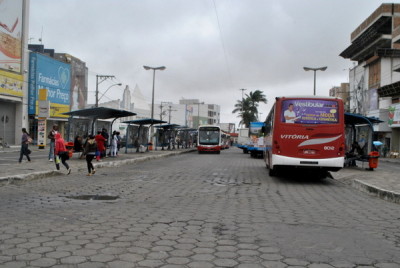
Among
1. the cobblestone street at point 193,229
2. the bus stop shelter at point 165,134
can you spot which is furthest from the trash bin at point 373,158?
the bus stop shelter at point 165,134

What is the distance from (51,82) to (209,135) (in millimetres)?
19795

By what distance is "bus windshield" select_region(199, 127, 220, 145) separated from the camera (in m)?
39.1

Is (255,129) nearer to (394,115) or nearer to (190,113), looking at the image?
(394,115)

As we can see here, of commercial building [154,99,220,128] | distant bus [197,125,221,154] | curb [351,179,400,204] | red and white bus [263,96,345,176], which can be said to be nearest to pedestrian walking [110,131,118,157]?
red and white bus [263,96,345,176]

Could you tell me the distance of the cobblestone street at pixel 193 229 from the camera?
415 cm

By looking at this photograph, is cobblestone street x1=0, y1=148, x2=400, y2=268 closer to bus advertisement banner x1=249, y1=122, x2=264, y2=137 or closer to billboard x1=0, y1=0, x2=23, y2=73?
bus advertisement banner x1=249, y1=122, x2=264, y2=137

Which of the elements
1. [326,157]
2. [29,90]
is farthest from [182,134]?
[326,157]

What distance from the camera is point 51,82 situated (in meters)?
44.1

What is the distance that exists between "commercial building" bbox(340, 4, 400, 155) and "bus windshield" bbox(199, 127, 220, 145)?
Answer: 18606 mm

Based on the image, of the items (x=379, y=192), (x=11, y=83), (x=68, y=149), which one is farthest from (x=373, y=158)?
(x=11, y=83)

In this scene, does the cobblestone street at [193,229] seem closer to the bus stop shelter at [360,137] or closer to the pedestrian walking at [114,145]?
the bus stop shelter at [360,137]

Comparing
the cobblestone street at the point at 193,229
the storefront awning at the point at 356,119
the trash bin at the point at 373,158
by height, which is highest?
the storefront awning at the point at 356,119

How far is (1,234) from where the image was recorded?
16.1ft

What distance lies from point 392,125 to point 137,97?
207 ft
